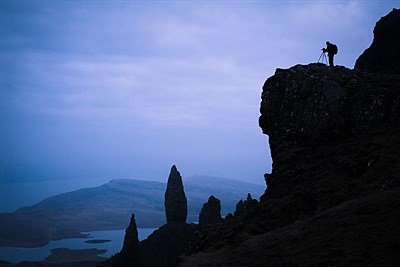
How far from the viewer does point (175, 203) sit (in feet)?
268

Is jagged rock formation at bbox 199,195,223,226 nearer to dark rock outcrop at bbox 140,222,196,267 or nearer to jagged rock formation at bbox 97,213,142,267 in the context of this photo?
dark rock outcrop at bbox 140,222,196,267

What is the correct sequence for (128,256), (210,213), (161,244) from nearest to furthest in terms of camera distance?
(128,256) < (161,244) < (210,213)

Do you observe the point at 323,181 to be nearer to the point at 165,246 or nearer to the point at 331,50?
the point at 331,50

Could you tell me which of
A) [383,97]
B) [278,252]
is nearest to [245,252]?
[278,252]

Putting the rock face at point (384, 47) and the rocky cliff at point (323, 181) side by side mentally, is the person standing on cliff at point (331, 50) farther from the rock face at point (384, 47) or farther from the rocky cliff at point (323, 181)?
the rock face at point (384, 47)

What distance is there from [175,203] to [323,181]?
6521 centimetres

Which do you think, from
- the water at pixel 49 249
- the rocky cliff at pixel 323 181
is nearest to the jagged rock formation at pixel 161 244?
the rocky cliff at pixel 323 181

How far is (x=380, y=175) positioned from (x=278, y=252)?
7.92 metres

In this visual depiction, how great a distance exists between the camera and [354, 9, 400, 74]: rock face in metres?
40.1

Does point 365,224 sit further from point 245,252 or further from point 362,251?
point 245,252

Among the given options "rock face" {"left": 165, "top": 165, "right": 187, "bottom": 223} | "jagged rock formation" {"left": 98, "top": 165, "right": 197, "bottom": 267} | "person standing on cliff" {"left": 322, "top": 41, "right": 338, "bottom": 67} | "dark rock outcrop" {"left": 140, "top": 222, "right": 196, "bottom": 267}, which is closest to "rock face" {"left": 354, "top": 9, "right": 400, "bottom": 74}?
"person standing on cliff" {"left": 322, "top": 41, "right": 338, "bottom": 67}

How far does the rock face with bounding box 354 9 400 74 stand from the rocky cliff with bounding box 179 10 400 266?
1583 centimetres

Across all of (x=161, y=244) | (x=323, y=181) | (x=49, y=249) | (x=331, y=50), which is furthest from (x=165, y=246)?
(x=49, y=249)

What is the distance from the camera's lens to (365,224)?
13000mm
